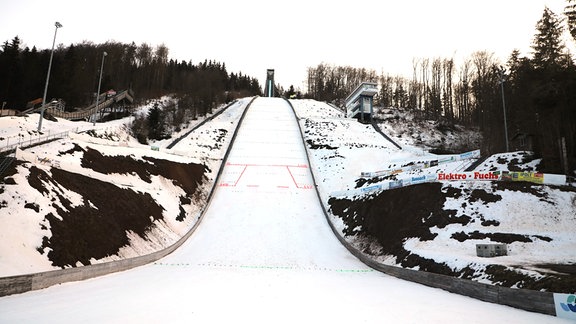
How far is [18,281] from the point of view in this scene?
10695 millimetres

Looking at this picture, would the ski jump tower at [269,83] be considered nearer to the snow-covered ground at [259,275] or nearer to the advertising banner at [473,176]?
the snow-covered ground at [259,275]

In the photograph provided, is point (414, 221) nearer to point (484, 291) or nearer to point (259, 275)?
point (484, 291)

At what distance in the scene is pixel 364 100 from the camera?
61500 millimetres

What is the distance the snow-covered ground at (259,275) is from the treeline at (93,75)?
2006 cm

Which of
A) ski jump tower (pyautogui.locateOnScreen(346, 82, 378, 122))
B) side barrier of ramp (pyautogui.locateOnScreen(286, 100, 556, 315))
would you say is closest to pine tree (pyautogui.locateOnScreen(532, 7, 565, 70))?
side barrier of ramp (pyautogui.locateOnScreen(286, 100, 556, 315))

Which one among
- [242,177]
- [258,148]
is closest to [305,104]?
[258,148]

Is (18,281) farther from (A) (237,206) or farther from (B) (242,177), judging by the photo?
(B) (242,177)

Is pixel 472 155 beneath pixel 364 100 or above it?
beneath

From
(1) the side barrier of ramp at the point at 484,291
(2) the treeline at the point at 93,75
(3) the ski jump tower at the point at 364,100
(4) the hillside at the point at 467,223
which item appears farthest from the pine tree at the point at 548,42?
(2) the treeline at the point at 93,75

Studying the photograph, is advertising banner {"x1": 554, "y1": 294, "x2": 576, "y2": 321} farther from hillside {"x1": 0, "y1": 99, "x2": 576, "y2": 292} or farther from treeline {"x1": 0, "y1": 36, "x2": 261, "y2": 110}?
treeline {"x1": 0, "y1": 36, "x2": 261, "y2": 110}

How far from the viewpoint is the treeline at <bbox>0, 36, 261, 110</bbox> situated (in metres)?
50.0

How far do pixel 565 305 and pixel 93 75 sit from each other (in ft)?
266

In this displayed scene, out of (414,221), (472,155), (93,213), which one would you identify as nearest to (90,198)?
(93,213)

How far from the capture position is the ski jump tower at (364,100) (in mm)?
59688
